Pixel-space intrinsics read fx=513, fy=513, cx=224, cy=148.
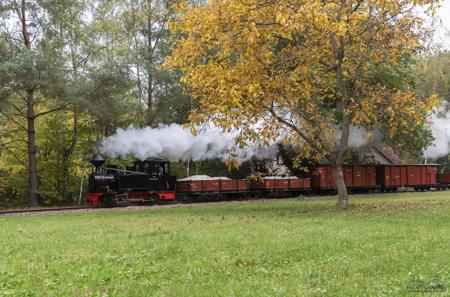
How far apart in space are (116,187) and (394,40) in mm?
16074

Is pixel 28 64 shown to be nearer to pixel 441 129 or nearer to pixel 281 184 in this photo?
pixel 281 184

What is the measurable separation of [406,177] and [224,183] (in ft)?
56.7

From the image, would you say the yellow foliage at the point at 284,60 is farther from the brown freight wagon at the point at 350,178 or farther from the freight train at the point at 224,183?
the brown freight wagon at the point at 350,178

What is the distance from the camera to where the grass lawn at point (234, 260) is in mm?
6598

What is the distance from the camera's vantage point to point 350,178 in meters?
38.0

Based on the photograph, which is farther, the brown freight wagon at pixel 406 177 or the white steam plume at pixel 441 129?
the brown freight wagon at pixel 406 177

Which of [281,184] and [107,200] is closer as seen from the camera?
[107,200]

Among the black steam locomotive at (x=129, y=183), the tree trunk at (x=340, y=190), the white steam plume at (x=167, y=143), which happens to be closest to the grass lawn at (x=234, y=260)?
the tree trunk at (x=340, y=190)

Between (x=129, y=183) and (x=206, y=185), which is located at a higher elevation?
Result: (x=129, y=183)

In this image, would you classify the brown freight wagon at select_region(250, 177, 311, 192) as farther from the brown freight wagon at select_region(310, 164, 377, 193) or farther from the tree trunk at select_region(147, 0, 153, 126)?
the tree trunk at select_region(147, 0, 153, 126)

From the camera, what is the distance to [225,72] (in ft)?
56.4

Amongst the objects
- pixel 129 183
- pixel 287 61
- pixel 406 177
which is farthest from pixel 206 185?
pixel 406 177

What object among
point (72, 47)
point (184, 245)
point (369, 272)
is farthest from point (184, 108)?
point (369, 272)

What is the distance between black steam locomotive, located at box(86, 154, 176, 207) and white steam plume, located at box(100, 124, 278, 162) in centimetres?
92
